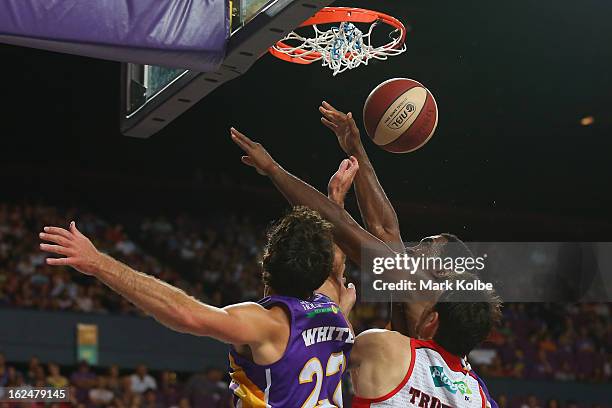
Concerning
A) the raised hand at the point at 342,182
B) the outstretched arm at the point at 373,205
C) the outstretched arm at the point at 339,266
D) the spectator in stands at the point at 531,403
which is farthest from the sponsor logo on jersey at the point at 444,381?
the spectator in stands at the point at 531,403

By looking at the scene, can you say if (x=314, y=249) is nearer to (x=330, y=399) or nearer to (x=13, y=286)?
(x=330, y=399)

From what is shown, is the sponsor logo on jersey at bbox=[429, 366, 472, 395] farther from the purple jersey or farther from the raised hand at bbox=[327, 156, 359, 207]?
the raised hand at bbox=[327, 156, 359, 207]

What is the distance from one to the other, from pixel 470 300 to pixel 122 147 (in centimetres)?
1497

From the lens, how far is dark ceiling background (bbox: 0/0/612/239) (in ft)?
42.7

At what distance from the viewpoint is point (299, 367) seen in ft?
10.1

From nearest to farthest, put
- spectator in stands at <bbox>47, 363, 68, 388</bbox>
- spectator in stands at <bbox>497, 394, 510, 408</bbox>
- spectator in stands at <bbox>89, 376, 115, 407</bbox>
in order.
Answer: spectator in stands at <bbox>47, 363, 68, 388</bbox>, spectator in stands at <bbox>89, 376, 115, 407</bbox>, spectator in stands at <bbox>497, 394, 510, 408</bbox>

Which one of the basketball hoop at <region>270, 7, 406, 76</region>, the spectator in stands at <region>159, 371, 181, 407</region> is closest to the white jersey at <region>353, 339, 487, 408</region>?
the basketball hoop at <region>270, 7, 406, 76</region>

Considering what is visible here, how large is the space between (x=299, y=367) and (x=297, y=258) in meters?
0.37

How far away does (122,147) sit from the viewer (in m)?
17.7

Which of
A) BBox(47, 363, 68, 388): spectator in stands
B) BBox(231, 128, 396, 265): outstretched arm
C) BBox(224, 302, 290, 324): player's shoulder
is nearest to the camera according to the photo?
BBox(224, 302, 290, 324): player's shoulder

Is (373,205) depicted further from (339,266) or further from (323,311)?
(323,311)

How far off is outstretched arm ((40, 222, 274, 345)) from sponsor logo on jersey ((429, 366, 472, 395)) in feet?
2.51

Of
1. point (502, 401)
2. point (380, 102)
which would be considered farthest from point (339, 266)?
point (502, 401)

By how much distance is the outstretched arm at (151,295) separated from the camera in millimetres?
2760
